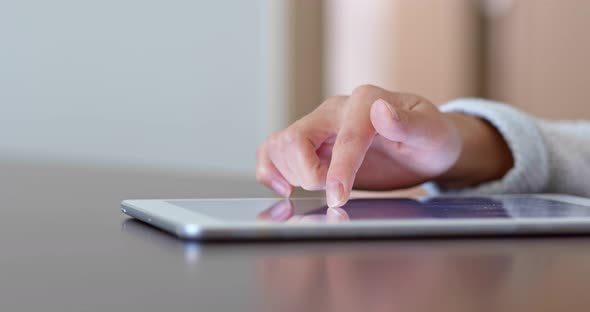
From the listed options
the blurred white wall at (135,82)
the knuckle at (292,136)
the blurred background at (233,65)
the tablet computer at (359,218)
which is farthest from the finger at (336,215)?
the blurred white wall at (135,82)

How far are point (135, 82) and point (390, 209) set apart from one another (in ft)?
8.13

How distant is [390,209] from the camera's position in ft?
1.43

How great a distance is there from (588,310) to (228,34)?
2826mm

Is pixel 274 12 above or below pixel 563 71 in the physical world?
above

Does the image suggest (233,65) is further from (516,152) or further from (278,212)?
(278,212)

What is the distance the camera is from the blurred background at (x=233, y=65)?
2.66 meters

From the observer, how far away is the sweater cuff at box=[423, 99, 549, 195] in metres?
0.71

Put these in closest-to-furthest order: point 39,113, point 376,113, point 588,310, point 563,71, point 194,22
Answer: point 588,310
point 376,113
point 39,113
point 194,22
point 563,71

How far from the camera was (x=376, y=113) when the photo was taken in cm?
49

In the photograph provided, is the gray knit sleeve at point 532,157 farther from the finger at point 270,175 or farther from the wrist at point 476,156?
the finger at point 270,175

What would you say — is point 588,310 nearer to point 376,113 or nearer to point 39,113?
point 376,113

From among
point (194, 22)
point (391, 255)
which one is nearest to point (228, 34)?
point (194, 22)

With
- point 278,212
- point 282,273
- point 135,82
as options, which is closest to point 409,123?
point 278,212

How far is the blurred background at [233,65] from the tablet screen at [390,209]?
77.9 inches
